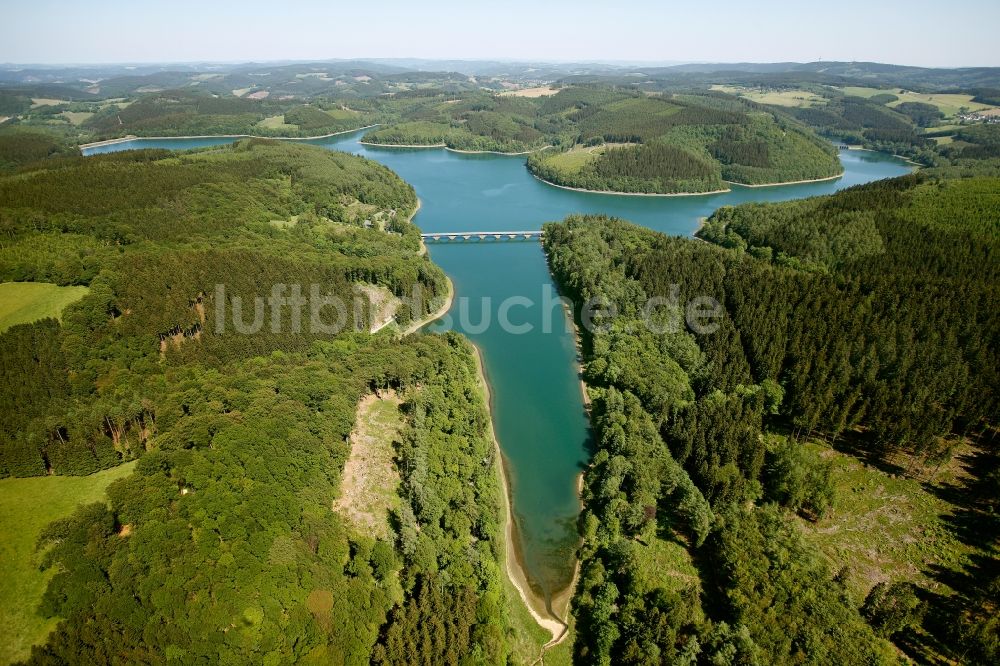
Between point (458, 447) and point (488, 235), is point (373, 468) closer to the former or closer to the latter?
point (458, 447)

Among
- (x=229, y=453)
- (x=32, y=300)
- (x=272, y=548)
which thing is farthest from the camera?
(x=32, y=300)

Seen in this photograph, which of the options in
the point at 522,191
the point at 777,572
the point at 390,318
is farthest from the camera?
the point at 522,191

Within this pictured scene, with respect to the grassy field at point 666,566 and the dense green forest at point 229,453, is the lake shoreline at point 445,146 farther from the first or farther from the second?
the grassy field at point 666,566

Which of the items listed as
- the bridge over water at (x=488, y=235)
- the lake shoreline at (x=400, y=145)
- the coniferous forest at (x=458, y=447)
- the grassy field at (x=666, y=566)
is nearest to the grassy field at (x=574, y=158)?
the bridge over water at (x=488, y=235)

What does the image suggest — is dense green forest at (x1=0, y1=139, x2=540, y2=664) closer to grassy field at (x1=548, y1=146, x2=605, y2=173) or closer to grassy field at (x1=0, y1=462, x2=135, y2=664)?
grassy field at (x1=0, y1=462, x2=135, y2=664)

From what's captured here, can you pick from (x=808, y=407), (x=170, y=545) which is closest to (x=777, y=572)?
(x=808, y=407)

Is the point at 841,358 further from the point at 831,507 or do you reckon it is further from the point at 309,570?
the point at 309,570

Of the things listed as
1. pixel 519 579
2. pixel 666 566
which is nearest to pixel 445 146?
pixel 519 579
